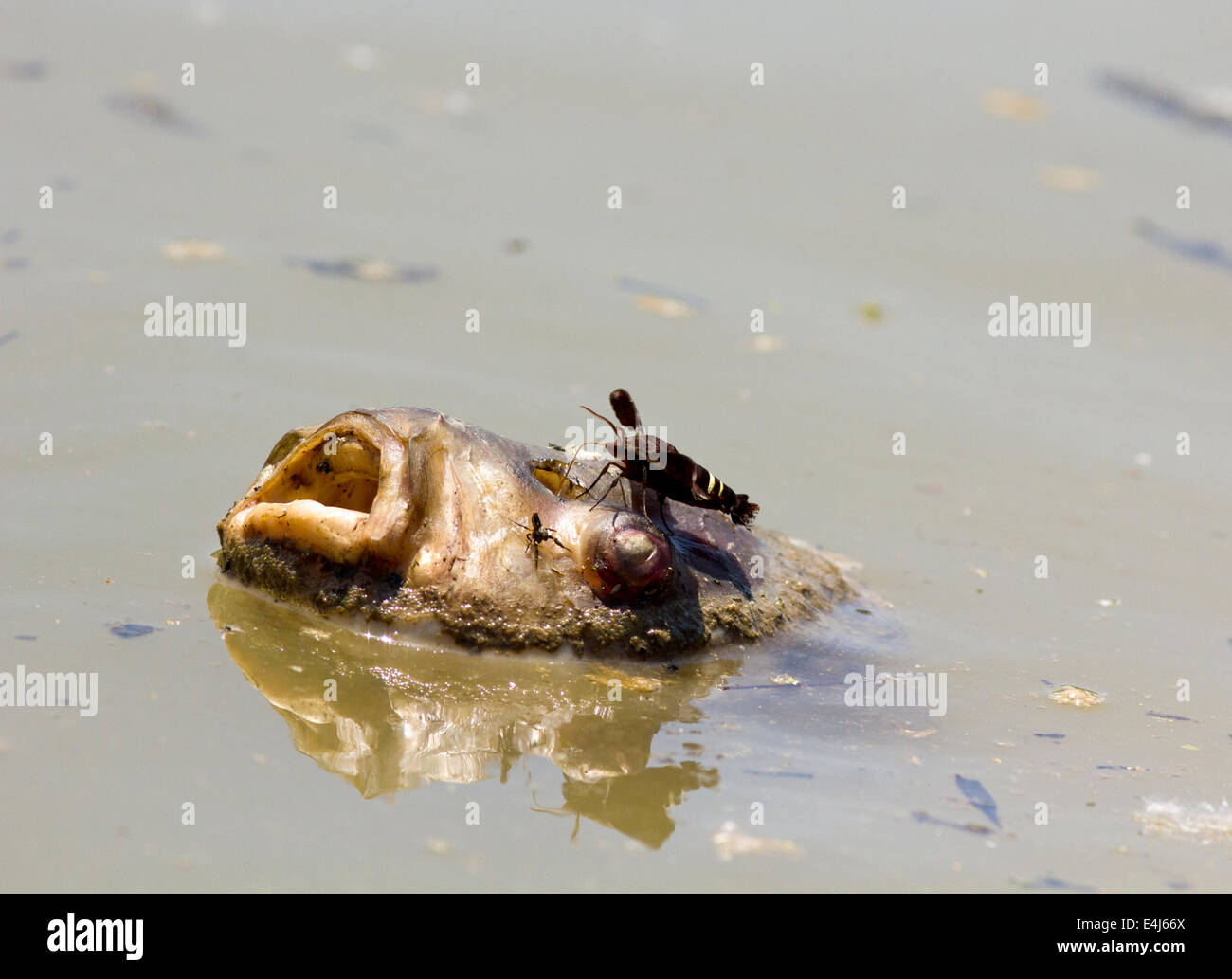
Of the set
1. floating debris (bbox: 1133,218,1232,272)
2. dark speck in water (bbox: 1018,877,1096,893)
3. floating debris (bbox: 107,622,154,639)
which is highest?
floating debris (bbox: 1133,218,1232,272)

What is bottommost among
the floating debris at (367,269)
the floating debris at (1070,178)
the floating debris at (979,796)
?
the floating debris at (979,796)

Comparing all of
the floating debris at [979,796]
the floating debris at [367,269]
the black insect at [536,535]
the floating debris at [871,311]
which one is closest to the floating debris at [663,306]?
the floating debris at [871,311]

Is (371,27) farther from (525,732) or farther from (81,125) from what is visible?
(525,732)

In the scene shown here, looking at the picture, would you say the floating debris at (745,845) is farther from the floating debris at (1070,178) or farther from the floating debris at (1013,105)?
the floating debris at (1013,105)

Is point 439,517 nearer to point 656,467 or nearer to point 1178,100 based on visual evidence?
point 656,467

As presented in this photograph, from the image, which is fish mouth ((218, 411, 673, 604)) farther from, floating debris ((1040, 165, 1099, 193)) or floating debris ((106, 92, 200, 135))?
floating debris ((1040, 165, 1099, 193))

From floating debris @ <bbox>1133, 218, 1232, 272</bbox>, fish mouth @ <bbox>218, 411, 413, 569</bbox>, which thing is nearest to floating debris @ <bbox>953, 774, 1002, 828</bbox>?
fish mouth @ <bbox>218, 411, 413, 569</bbox>
